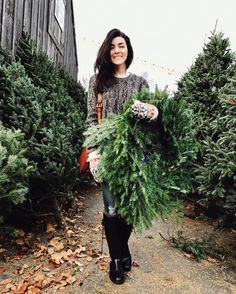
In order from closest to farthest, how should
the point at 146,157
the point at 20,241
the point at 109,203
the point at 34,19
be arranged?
the point at 146,157 < the point at 109,203 < the point at 20,241 < the point at 34,19

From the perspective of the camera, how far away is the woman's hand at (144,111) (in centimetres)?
226

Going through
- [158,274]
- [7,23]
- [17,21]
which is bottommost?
[158,274]

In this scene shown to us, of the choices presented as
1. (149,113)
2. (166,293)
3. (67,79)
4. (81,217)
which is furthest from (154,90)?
(67,79)

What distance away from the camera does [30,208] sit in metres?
3.70

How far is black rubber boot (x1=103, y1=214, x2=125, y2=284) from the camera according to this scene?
2.67m

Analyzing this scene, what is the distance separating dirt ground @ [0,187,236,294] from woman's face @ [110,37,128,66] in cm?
161

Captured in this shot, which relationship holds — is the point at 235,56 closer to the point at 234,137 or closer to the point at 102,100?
the point at 234,137

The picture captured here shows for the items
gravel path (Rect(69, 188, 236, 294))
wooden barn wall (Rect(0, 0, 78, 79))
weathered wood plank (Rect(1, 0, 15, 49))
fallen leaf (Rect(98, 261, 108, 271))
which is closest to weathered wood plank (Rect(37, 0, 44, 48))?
wooden barn wall (Rect(0, 0, 78, 79))

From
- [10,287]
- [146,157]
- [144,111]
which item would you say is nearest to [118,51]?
[144,111]

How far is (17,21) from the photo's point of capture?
479cm

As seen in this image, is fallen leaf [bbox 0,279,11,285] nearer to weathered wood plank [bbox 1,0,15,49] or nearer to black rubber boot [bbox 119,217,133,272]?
black rubber boot [bbox 119,217,133,272]

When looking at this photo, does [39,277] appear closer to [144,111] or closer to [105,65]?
[144,111]

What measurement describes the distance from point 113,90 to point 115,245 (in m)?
1.31

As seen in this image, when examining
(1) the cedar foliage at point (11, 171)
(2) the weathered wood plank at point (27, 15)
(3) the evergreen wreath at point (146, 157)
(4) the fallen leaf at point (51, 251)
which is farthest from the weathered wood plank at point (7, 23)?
(4) the fallen leaf at point (51, 251)
